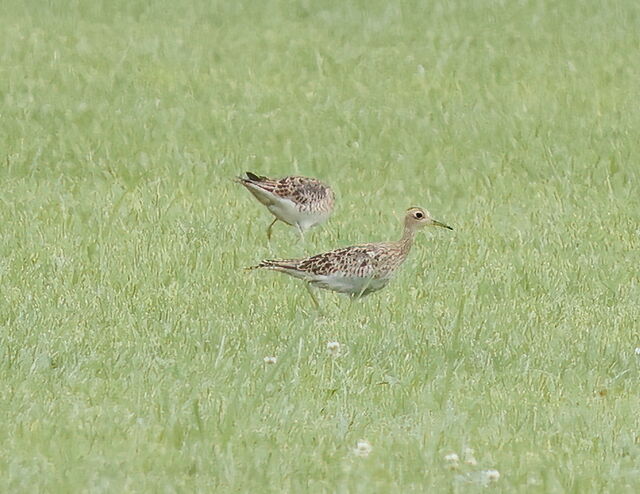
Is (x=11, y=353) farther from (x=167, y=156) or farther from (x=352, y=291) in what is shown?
(x=167, y=156)

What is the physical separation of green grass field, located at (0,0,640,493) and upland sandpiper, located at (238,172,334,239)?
0.19m

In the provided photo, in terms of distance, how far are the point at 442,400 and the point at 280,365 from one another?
2.97 ft

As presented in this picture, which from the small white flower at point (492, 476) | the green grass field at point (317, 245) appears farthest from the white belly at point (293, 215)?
the small white flower at point (492, 476)

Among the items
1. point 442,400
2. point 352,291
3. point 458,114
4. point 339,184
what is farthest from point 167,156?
point 442,400

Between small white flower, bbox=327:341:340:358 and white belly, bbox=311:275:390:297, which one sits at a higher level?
small white flower, bbox=327:341:340:358

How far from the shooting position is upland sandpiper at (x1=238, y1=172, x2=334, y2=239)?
12523mm

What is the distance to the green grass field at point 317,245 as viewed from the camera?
23.7ft

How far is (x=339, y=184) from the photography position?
15.7 meters

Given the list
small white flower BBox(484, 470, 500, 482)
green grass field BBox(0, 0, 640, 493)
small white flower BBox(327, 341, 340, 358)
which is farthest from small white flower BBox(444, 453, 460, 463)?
small white flower BBox(327, 341, 340, 358)

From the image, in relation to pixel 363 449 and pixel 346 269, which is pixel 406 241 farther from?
pixel 363 449

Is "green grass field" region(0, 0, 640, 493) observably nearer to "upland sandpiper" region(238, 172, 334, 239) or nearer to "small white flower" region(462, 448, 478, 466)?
"small white flower" region(462, 448, 478, 466)

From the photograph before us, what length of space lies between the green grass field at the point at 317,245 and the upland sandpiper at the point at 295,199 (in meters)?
0.19

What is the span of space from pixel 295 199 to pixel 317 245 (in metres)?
0.41

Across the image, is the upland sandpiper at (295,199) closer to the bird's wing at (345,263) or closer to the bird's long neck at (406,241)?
the bird's long neck at (406,241)
